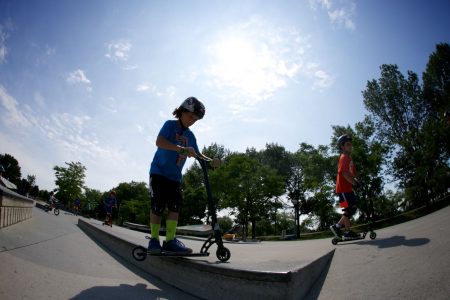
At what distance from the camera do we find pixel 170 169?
3.34 m

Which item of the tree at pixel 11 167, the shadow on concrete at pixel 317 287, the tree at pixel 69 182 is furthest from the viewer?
the tree at pixel 11 167

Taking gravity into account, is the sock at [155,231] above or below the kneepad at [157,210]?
below

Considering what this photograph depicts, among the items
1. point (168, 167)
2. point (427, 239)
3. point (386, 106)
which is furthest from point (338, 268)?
point (386, 106)

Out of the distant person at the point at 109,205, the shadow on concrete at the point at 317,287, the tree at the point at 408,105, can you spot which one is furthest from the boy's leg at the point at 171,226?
the tree at the point at 408,105

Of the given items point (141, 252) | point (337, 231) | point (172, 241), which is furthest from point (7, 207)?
point (337, 231)

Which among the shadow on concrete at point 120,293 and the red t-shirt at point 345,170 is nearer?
the shadow on concrete at point 120,293

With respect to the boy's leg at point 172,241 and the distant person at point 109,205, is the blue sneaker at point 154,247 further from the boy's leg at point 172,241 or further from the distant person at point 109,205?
the distant person at point 109,205

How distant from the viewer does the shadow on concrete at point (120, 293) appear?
2.03 meters

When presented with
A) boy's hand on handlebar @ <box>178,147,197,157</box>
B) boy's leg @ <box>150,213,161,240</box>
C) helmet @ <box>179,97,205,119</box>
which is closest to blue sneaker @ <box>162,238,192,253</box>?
boy's leg @ <box>150,213,161,240</box>

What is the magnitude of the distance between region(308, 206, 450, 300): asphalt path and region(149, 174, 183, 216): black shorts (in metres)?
2.01

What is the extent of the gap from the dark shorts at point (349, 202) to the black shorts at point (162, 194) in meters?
4.17

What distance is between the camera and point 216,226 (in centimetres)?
318

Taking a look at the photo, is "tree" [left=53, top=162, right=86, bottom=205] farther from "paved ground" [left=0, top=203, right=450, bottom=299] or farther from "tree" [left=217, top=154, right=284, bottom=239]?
"paved ground" [left=0, top=203, right=450, bottom=299]

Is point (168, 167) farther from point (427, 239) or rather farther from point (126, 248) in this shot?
point (427, 239)
